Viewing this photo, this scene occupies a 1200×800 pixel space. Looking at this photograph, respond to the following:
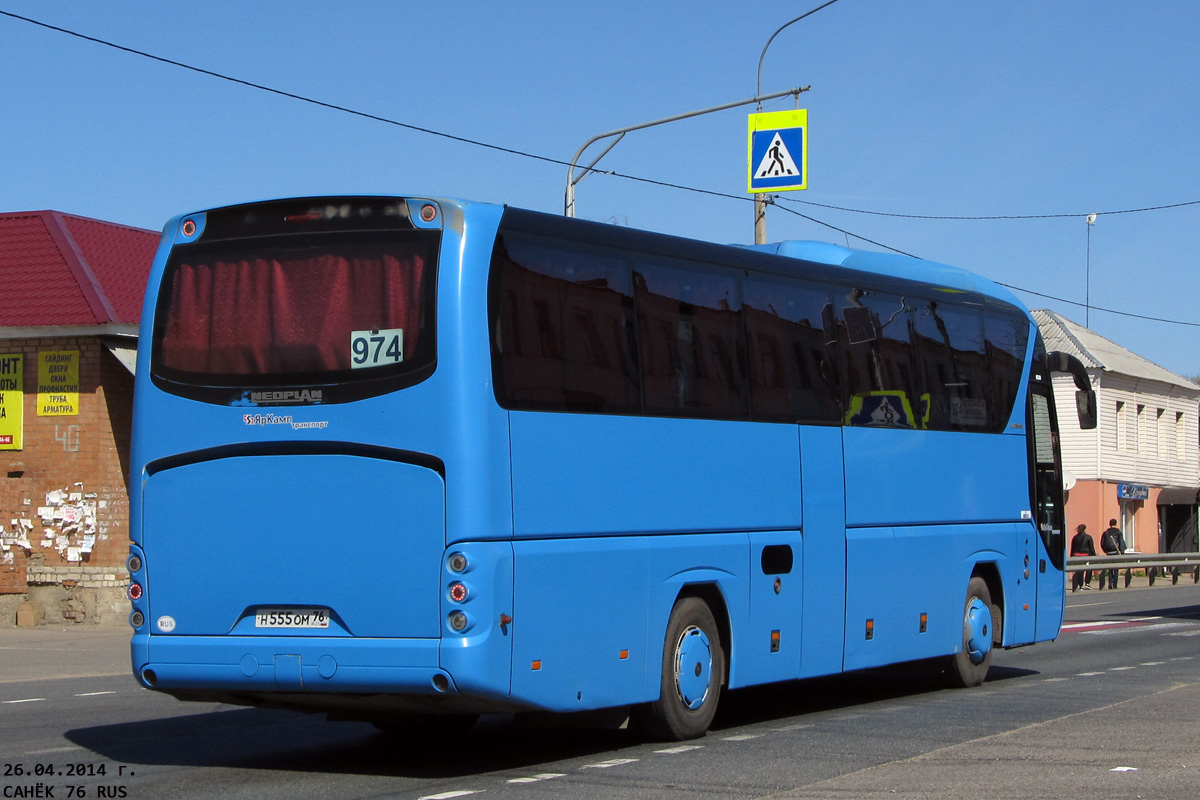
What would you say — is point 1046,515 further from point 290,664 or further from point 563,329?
point 290,664

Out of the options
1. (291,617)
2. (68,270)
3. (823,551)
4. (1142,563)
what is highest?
(68,270)

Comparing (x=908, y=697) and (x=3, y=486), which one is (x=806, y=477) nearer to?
(x=908, y=697)

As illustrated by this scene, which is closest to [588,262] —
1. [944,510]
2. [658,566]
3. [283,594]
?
[658,566]

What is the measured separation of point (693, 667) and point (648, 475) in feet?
4.68

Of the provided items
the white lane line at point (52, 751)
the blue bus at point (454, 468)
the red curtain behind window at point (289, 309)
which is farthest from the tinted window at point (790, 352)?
the white lane line at point (52, 751)

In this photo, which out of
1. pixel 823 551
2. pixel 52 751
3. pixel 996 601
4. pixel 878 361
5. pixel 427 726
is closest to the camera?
pixel 52 751

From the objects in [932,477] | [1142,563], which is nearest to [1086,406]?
[932,477]

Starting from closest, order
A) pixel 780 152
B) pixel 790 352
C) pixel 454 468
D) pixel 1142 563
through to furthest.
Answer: pixel 454 468 → pixel 790 352 → pixel 780 152 → pixel 1142 563

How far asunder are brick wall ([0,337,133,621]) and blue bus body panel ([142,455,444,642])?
46.5ft

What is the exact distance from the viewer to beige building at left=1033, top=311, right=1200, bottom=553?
168 feet

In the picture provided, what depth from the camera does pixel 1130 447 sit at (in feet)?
176

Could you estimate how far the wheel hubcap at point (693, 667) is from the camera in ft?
Result: 34.7

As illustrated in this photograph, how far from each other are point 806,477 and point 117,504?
1408 centimetres

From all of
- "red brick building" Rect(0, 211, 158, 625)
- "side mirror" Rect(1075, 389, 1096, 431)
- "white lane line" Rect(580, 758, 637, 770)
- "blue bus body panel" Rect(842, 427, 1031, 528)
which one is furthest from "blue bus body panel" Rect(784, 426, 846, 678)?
"red brick building" Rect(0, 211, 158, 625)
